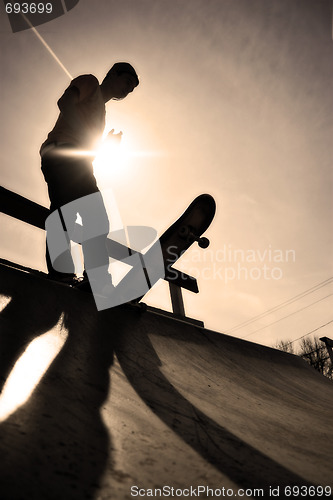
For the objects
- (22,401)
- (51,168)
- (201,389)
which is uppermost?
(51,168)

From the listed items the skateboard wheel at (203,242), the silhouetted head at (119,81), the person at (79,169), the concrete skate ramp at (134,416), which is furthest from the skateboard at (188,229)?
the silhouetted head at (119,81)

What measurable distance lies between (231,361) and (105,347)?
133 centimetres

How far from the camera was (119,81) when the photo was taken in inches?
117

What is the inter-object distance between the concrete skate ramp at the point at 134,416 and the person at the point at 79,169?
0.36 metres

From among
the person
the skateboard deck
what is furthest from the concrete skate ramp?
the person

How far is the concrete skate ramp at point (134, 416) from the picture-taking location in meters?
0.90

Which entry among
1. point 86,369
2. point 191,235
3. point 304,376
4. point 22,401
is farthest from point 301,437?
point 304,376

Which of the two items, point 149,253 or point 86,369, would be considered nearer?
point 86,369

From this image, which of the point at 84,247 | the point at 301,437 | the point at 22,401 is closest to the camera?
the point at 22,401

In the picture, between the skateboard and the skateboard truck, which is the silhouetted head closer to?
the skateboard

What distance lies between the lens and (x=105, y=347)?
1.91 m

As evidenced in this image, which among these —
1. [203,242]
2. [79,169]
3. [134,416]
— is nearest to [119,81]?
[79,169]

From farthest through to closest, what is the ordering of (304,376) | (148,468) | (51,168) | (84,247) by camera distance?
(304,376)
(51,168)
(84,247)
(148,468)

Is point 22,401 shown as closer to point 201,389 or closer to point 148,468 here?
point 148,468
